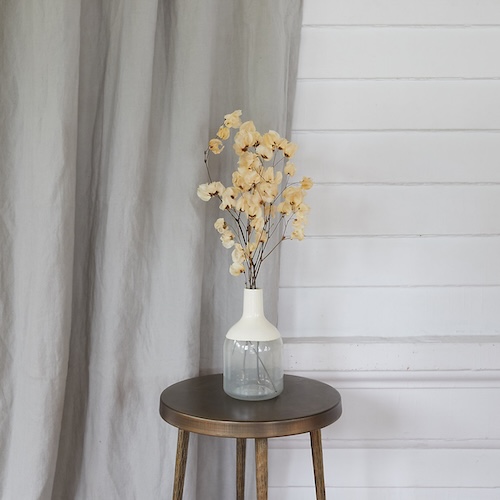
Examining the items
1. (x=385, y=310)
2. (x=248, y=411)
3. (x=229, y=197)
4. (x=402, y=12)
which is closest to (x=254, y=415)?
(x=248, y=411)

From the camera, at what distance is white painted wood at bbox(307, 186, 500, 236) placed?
4.79ft

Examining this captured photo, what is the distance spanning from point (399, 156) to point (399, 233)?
182 millimetres

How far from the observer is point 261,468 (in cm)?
106

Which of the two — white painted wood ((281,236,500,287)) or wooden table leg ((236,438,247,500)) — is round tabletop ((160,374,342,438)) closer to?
wooden table leg ((236,438,247,500))

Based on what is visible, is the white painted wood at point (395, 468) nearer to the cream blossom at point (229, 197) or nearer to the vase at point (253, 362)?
the vase at point (253, 362)

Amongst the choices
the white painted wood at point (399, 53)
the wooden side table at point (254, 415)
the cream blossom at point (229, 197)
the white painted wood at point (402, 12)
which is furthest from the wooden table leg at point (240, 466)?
the white painted wood at point (402, 12)

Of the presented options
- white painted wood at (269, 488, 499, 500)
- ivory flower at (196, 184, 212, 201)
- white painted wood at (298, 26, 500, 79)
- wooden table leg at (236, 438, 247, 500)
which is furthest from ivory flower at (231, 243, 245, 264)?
white painted wood at (269, 488, 499, 500)

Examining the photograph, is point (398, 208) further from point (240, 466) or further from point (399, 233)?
point (240, 466)

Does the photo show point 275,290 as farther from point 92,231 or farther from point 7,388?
point 7,388

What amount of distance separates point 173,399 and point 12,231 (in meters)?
0.48

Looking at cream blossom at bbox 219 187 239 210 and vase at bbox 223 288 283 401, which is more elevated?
cream blossom at bbox 219 187 239 210

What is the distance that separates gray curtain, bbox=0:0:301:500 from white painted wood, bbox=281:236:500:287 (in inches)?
6.0

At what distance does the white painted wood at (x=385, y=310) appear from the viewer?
1465 millimetres

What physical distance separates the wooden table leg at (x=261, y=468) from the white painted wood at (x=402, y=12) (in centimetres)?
96
